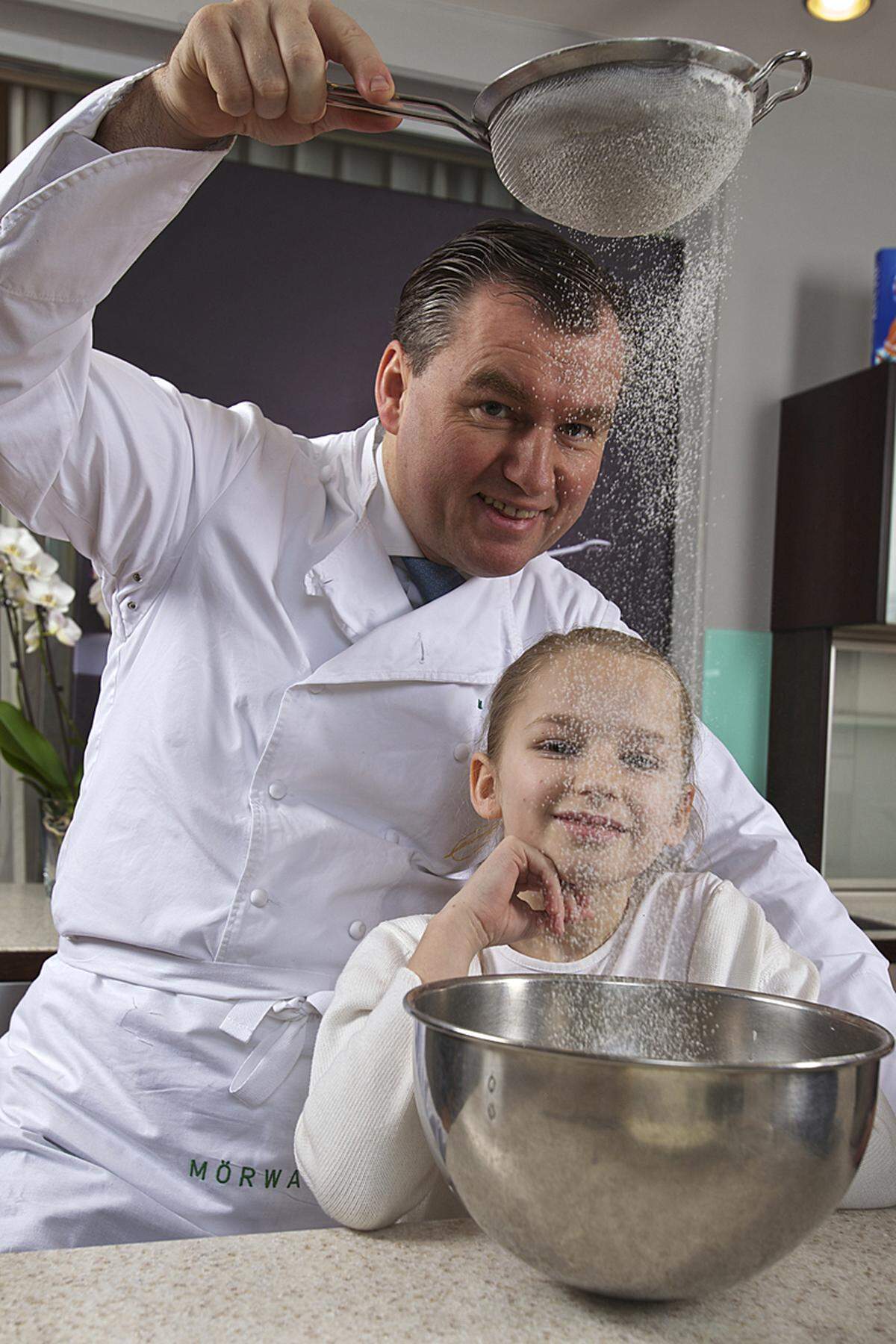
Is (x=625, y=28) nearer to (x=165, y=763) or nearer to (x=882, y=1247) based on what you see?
(x=165, y=763)

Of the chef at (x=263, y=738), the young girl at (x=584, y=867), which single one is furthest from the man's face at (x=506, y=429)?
the young girl at (x=584, y=867)

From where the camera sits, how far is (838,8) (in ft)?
6.75

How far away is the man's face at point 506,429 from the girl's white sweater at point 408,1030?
298 mm

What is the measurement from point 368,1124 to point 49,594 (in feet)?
4.20

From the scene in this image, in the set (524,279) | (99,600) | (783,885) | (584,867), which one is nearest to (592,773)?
(584,867)

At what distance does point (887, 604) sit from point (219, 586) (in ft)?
4.84

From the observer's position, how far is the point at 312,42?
0.69 meters

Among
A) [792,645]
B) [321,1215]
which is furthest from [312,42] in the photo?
[792,645]

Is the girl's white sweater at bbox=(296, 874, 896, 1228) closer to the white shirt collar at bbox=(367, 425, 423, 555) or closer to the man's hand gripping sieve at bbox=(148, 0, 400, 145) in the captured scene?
the white shirt collar at bbox=(367, 425, 423, 555)

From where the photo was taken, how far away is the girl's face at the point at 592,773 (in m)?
0.92

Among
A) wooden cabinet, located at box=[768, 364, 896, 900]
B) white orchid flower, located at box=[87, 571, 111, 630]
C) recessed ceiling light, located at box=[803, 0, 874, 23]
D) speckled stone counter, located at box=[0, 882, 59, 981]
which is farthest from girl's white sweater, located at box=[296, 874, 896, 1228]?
recessed ceiling light, located at box=[803, 0, 874, 23]

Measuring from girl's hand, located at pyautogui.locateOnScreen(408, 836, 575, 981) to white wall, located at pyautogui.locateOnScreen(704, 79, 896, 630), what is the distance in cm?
159

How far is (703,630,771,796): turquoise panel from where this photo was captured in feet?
7.86

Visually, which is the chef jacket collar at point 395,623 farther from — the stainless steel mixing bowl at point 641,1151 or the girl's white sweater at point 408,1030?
the stainless steel mixing bowl at point 641,1151
